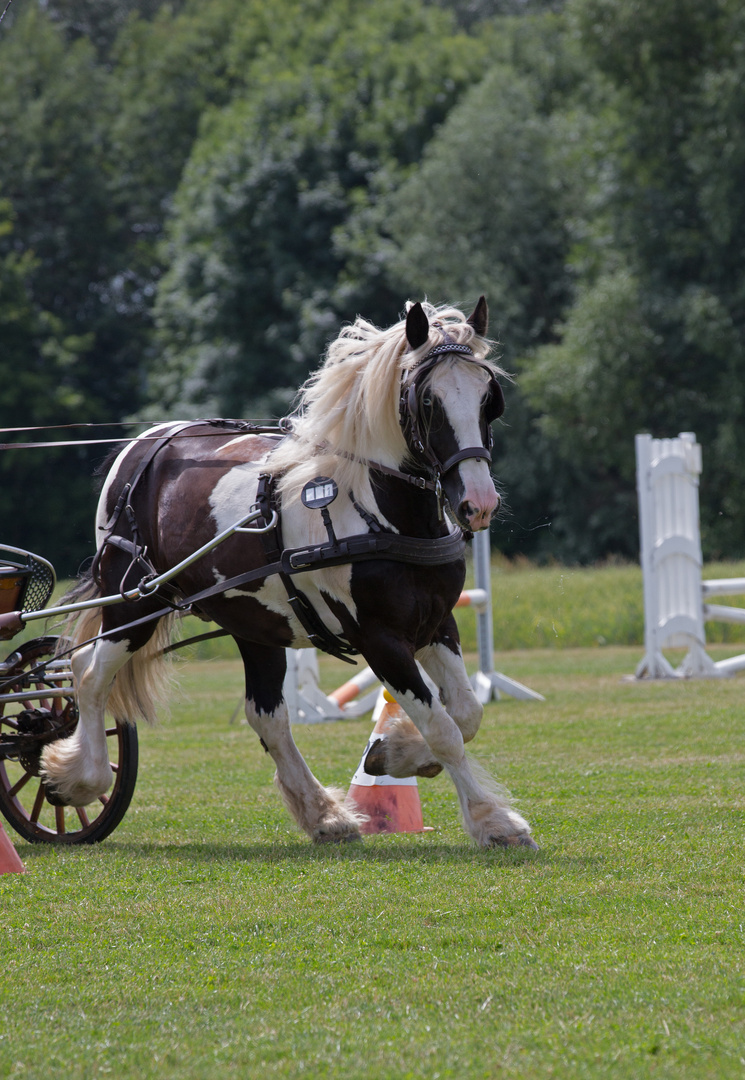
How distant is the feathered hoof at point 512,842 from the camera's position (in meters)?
4.60

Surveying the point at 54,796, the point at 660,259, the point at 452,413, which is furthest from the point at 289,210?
the point at 452,413

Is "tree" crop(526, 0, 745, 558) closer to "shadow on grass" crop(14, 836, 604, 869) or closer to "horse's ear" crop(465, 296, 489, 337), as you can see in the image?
"shadow on grass" crop(14, 836, 604, 869)

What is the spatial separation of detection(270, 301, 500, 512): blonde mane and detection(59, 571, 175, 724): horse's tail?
1301 millimetres

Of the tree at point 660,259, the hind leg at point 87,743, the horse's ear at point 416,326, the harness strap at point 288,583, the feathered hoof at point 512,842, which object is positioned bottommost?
the feathered hoof at point 512,842

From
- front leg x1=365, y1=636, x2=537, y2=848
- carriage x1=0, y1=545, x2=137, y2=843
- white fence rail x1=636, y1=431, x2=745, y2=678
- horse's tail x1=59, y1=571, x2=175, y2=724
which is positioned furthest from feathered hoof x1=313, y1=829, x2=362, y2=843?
white fence rail x1=636, y1=431, x2=745, y2=678

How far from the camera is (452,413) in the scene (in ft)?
14.1

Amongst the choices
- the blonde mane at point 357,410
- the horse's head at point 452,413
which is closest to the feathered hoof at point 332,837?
the blonde mane at point 357,410

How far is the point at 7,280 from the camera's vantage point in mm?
35094

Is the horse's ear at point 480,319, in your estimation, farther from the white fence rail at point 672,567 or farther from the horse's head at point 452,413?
the white fence rail at point 672,567

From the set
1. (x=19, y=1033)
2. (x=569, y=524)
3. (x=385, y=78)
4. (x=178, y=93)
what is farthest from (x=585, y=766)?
(x=178, y=93)

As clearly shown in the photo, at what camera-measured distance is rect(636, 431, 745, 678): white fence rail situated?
37.6 feet

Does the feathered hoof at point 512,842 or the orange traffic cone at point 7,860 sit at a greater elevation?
the feathered hoof at point 512,842

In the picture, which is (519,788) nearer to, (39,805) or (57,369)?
(39,805)

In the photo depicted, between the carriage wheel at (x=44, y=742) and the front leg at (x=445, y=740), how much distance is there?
1560mm
